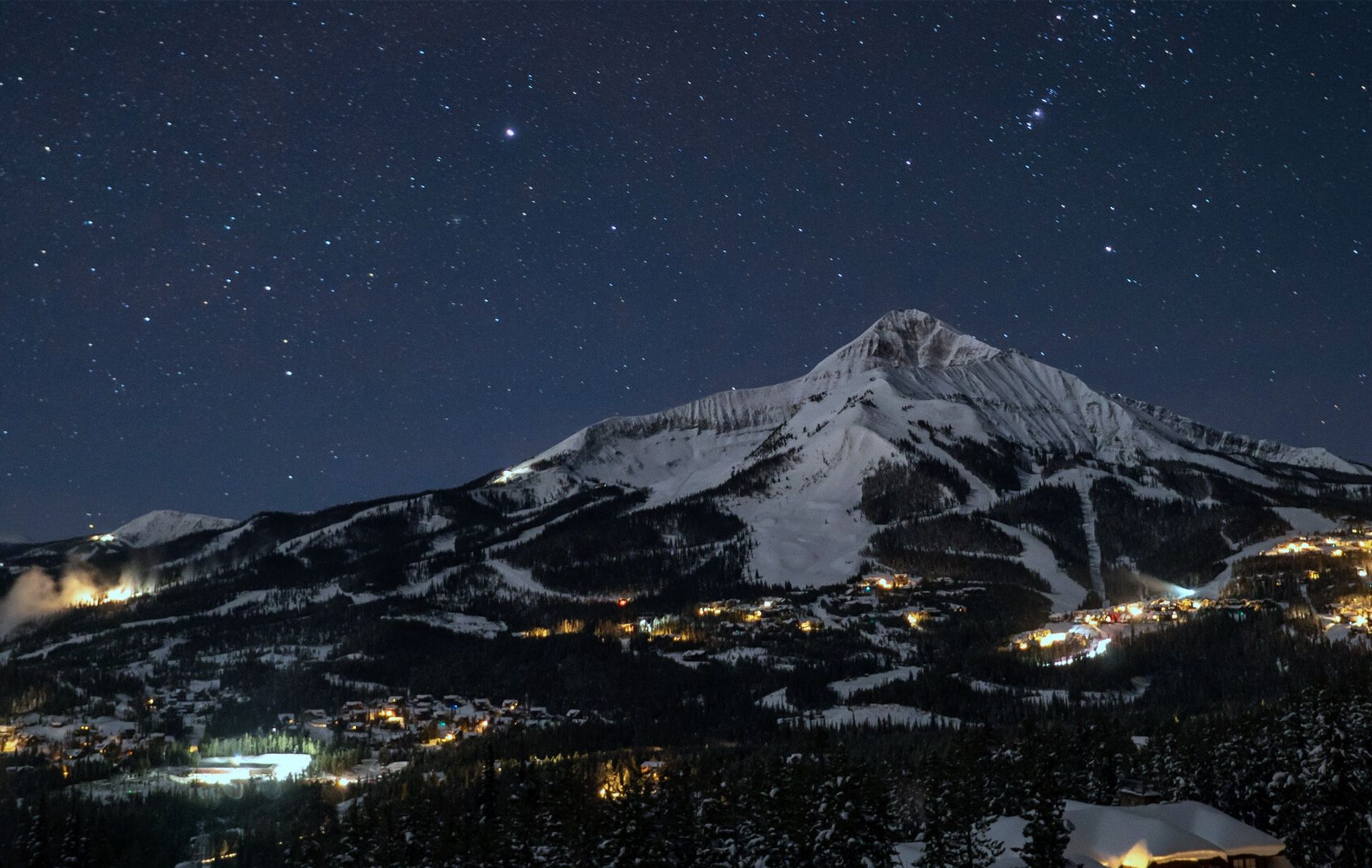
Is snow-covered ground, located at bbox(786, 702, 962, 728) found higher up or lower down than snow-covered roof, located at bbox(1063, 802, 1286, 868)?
lower down

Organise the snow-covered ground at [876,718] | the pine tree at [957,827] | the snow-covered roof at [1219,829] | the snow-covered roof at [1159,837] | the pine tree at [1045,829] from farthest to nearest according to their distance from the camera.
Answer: the snow-covered ground at [876,718]
the pine tree at [957,827]
the snow-covered roof at [1219,829]
the snow-covered roof at [1159,837]
the pine tree at [1045,829]

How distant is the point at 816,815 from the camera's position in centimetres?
7281

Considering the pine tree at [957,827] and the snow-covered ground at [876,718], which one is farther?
the snow-covered ground at [876,718]

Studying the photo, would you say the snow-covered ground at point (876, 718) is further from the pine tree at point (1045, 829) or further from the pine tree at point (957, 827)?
the pine tree at point (1045, 829)

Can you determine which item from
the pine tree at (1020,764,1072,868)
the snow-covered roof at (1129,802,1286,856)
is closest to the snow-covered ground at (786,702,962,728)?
the snow-covered roof at (1129,802,1286,856)

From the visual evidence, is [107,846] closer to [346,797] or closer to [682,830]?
[346,797]

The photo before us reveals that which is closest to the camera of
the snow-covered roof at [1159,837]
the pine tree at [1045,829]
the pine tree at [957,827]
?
the pine tree at [1045,829]

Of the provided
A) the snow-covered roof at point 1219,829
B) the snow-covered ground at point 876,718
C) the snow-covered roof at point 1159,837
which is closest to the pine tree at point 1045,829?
the snow-covered roof at point 1159,837

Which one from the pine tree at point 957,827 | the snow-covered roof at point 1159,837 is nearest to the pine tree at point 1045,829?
the snow-covered roof at point 1159,837

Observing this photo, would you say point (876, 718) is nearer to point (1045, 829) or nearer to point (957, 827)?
point (957, 827)

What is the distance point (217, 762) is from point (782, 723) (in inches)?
3602

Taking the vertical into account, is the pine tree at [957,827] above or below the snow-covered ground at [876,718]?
above

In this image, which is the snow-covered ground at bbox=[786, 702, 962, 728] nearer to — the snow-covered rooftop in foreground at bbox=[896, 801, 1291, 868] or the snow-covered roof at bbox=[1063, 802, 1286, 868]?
the snow-covered rooftop in foreground at bbox=[896, 801, 1291, 868]

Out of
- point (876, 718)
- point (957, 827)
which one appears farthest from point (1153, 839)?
point (876, 718)
